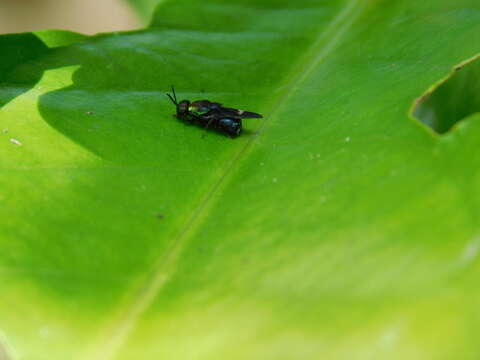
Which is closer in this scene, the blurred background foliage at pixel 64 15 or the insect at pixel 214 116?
the insect at pixel 214 116

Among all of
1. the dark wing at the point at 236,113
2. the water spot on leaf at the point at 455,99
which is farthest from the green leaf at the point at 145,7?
the water spot on leaf at the point at 455,99

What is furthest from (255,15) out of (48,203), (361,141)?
(48,203)

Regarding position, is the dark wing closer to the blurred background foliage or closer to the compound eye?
the compound eye

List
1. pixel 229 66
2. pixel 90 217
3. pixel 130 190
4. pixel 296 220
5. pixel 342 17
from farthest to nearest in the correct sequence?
pixel 342 17
pixel 229 66
pixel 130 190
pixel 90 217
pixel 296 220

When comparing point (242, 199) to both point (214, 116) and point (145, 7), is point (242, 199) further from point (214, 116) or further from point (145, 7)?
point (145, 7)

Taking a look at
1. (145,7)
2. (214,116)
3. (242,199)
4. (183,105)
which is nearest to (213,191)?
(242,199)

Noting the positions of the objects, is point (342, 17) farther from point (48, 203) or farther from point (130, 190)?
point (48, 203)

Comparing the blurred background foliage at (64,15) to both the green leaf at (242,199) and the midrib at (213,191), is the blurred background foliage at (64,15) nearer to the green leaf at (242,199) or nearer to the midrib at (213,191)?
the green leaf at (242,199)
